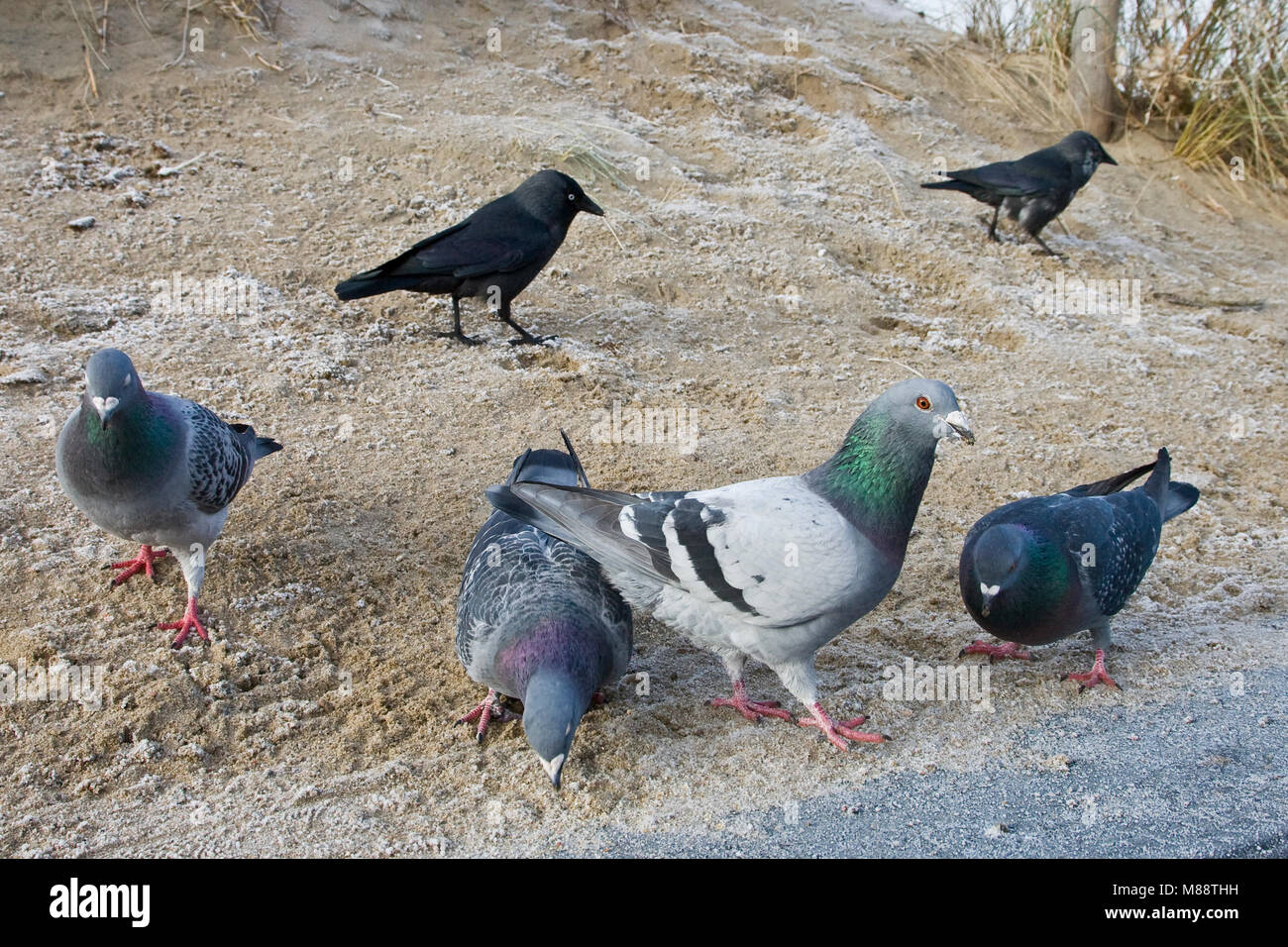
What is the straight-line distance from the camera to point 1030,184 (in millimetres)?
7270

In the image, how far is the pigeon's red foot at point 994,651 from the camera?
394 cm

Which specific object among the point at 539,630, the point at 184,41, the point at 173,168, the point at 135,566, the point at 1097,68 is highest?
the point at 1097,68

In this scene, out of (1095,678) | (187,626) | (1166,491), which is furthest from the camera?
(1166,491)

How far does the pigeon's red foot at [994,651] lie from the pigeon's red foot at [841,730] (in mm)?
700

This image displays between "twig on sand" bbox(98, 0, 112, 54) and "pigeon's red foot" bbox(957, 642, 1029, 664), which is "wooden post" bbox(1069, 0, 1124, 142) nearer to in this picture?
"pigeon's red foot" bbox(957, 642, 1029, 664)

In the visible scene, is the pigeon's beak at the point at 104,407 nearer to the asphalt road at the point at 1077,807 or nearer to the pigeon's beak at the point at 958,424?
the asphalt road at the point at 1077,807

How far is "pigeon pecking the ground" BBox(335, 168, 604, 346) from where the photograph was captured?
5449mm

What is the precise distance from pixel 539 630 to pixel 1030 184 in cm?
563

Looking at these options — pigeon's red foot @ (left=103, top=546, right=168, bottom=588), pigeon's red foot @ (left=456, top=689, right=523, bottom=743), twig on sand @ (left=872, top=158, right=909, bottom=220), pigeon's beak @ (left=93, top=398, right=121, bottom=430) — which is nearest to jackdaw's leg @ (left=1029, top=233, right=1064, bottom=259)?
twig on sand @ (left=872, top=158, right=909, bottom=220)

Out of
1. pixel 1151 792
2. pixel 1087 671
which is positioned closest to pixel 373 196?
pixel 1087 671

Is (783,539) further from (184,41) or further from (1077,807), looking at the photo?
(184,41)

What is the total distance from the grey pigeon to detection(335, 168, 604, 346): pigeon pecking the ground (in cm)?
204

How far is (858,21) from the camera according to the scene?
10023 mm

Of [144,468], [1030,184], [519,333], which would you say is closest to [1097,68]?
[1030,184]
